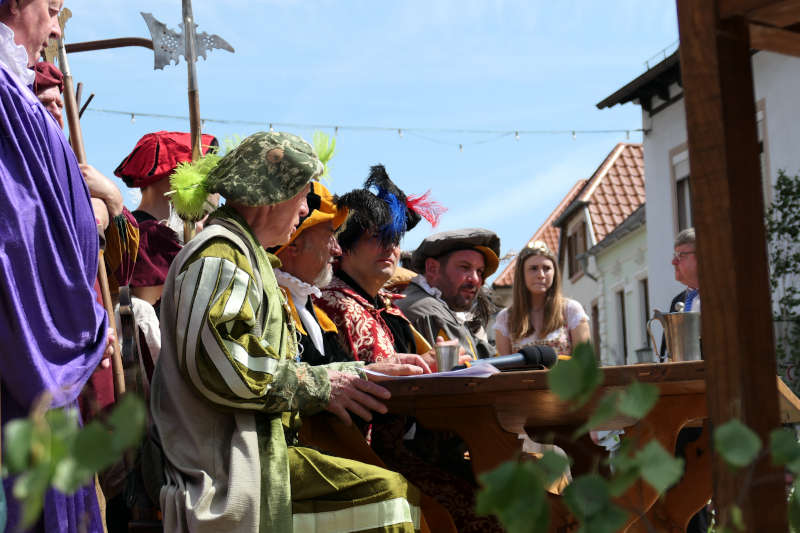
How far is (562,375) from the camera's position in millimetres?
885

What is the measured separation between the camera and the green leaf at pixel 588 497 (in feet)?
2.98

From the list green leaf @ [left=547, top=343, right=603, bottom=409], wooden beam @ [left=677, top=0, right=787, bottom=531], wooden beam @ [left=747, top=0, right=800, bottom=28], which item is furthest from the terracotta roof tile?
green leaf @ [left=547, top=343, right=603, bottom=409]

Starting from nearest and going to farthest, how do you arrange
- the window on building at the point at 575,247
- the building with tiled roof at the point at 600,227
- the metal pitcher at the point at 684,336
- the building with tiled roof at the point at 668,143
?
the metal pitcher at the point at 684,336
the building with tiled roof at the point at 668,143
the building with tiled roof at the point at 600,227
the window on building at the point at 575,247

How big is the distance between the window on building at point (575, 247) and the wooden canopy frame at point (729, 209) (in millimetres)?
30540

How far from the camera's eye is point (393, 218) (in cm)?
448

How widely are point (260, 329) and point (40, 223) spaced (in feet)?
2.33

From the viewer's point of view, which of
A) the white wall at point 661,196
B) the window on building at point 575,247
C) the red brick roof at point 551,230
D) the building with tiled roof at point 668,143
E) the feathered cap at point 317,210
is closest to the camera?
the feathered cap at point 317,210

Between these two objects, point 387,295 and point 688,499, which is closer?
point 688,499

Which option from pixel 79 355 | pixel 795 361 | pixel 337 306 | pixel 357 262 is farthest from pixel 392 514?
pixel 795 361

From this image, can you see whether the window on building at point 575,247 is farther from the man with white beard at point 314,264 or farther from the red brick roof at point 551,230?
the man with white beard at point 314,264

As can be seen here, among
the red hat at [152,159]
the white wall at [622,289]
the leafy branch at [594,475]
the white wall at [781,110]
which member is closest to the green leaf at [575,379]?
the leafy branch at [594,475]

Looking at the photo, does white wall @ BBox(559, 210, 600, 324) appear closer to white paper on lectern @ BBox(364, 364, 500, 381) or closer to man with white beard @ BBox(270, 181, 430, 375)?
man with white beard @ BBox(270, 181, 430, 375)

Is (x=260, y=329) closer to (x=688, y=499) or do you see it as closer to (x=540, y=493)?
(x=688, y=499)

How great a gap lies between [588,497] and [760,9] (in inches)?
36.1
